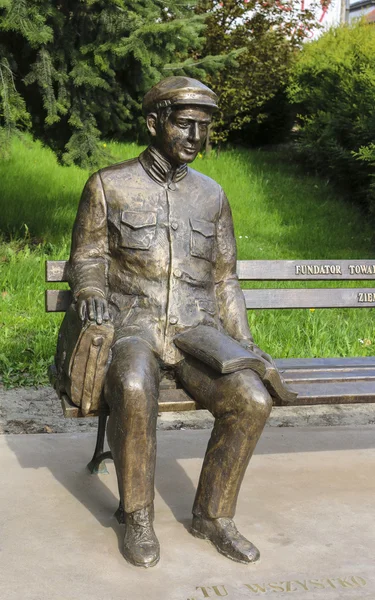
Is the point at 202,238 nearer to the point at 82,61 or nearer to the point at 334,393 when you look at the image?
the point at 334,393

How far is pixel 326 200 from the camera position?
10.6 m

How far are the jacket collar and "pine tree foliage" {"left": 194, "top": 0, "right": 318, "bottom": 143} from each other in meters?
7.64

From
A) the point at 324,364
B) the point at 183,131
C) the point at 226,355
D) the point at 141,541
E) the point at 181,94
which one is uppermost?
the point at 181,94

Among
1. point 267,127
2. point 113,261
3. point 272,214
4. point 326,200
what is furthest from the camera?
point 267,127

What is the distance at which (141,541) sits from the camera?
311 cm

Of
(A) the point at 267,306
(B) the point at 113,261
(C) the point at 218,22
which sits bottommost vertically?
(A) the point at 267,306

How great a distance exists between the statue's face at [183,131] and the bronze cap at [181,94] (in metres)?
0.04

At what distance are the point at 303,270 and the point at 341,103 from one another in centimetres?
626

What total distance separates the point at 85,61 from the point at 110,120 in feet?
1.89

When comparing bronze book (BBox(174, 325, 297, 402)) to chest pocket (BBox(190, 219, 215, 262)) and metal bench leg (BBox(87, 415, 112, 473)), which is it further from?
metal bench leg (BBox(87, 415, 112, 473))

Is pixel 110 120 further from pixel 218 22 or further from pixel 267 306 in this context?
pixel 218 22

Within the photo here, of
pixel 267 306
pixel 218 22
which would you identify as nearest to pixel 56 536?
pixel 267 306

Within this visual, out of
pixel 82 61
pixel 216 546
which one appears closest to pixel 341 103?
pixel 82 61

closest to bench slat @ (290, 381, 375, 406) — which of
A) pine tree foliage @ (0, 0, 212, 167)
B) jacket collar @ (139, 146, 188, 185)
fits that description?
jacket collar @ (139, 146, 188, 185)
